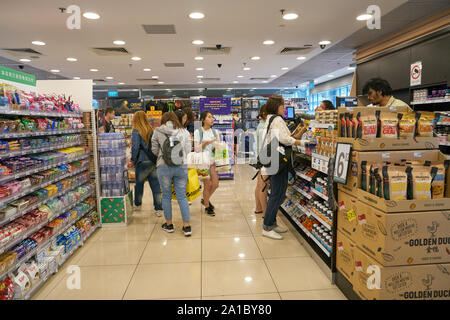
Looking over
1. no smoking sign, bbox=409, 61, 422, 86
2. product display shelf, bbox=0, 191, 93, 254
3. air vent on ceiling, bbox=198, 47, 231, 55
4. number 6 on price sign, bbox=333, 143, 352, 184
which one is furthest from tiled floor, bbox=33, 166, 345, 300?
air vent on ceiling, bbox=198, 47, 231, 55

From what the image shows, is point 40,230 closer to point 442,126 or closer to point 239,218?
point 239,218

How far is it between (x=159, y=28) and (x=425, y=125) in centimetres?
493

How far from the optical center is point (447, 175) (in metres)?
2.16

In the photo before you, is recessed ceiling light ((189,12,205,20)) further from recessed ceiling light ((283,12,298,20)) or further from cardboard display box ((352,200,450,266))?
cardboard display box ((352,200,450,266))

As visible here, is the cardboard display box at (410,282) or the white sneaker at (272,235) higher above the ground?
the cardboard display box at (410,282)

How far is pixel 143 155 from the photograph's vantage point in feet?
14.8

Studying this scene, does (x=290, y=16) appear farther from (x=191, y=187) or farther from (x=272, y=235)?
(x=272, y=235)

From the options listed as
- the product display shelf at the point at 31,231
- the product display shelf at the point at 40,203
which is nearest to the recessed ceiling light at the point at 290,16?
the product display shelf at the point at 40,203

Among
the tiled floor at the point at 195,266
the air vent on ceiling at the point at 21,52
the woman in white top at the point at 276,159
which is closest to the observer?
the tiled floor at the point at 195,266

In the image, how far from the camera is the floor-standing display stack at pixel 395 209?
6.44 ft

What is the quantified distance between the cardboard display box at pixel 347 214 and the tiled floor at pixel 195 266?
0.58 metres

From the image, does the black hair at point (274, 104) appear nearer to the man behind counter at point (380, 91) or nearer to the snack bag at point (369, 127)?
the man behind counter at point (380, 91)

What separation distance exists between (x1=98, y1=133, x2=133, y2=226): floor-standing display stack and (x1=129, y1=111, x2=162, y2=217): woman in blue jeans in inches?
9.5
